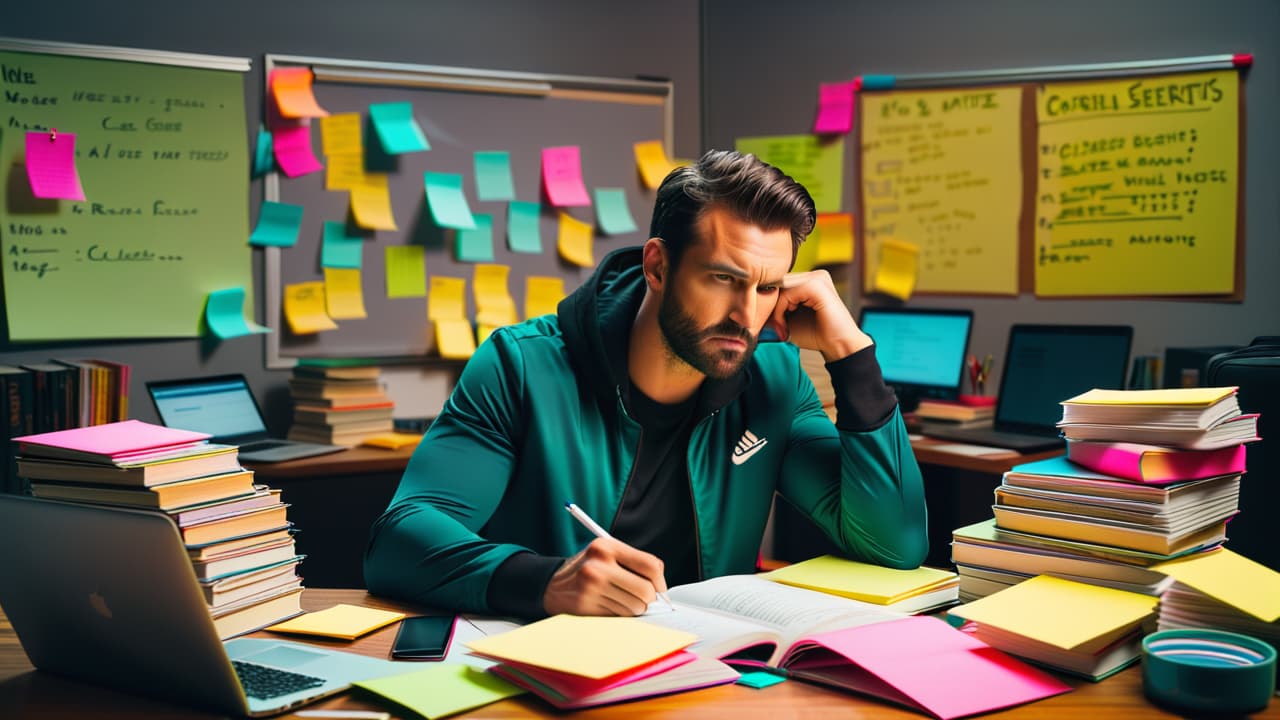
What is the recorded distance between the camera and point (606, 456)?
156cm

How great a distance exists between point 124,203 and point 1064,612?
91.6 inches

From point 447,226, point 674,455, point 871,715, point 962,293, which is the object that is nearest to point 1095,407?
point 871,715

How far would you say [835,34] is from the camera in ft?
9.94

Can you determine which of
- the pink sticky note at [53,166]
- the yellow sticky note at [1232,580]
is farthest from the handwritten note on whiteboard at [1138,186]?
the pink sticky note at [53,166]

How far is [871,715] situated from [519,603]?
407 millimetres

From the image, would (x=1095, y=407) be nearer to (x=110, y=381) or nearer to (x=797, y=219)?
(x=797, y=219)

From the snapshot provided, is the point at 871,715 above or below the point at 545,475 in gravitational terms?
below

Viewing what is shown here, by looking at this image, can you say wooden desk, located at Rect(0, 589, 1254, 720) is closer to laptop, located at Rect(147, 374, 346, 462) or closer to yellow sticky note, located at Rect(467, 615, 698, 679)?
yellow sticky note, located at Rect(467, 615, 698, 679)

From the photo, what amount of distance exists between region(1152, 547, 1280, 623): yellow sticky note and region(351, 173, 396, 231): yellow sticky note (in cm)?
222

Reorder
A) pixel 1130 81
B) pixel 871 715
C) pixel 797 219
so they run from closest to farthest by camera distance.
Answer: pixel 871 715 < pixel 797 219 < pixel 1130 81

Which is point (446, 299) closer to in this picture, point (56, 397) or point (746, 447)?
point (56, 397)

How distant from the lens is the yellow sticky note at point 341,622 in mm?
1148

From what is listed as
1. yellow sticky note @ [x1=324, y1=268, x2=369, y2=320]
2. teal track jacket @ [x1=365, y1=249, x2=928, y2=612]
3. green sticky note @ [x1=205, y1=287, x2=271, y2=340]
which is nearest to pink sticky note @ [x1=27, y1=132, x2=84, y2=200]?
green sticky note @ [x1=205, y1=287, x2=271, y2=340]

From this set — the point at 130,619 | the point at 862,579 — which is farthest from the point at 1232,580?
the point at 130,619
